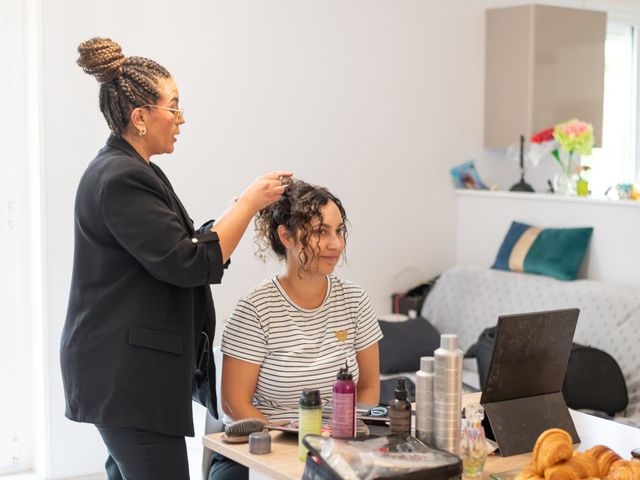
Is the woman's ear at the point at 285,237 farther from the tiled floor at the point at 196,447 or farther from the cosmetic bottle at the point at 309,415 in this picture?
the tiled floor at the point at 196,447

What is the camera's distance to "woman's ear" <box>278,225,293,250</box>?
2.38 m

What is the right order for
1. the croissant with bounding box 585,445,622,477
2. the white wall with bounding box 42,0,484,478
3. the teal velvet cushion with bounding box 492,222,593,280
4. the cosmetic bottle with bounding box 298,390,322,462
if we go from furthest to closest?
1. the teal velvet cushion with bounding box 492,222,593,280
2. the white wall with bounding box 42,0,484,478
3. the cosmetic bottle with bounding box 298,390,322,462
4. the croissant with bounding box 585,445,622,477

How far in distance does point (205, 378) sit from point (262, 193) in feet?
1.62

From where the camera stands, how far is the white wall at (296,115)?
362 centimetres

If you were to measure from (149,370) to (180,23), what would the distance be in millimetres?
2092

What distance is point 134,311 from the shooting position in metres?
2.05

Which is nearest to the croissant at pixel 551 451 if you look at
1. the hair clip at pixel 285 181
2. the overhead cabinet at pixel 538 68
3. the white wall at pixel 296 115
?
the hair clip at pixel 285 181

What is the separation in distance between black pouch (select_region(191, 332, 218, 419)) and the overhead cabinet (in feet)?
8.94

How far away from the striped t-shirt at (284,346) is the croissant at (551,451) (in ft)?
2.23

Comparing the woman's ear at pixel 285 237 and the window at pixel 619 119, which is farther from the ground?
the window at pixel 619 119

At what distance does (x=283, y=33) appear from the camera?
4098mm

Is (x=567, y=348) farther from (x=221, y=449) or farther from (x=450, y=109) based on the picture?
(x=450, y=109)

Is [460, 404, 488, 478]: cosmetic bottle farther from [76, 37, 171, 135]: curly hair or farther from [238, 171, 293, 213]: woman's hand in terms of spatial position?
[76, 37, 171, 135]: curly hair

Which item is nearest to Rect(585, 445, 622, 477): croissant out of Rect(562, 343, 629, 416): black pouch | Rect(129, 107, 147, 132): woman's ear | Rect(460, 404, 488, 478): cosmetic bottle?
Rect(460, 404, 488, 478): cosmetic bottle
